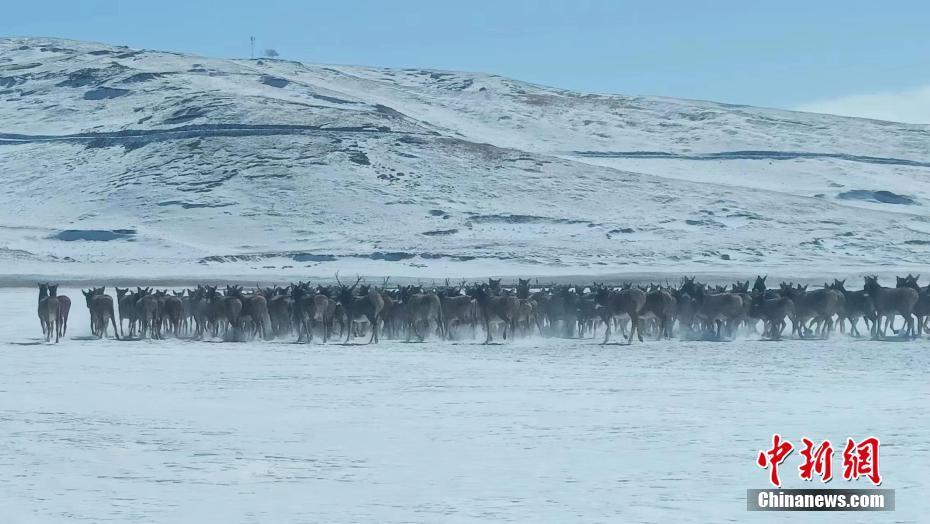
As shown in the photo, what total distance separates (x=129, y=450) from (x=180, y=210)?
7241 centimetres

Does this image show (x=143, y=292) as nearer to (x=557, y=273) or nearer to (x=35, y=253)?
(x=557, y=273)

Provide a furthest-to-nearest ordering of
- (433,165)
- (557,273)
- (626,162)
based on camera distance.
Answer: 1. (626,162)
2. (433,165)
3. (557,273)

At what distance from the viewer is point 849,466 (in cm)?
1241

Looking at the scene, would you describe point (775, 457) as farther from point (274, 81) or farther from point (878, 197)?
point (274, 81)

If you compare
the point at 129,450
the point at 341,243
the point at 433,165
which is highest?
the point at 433,165

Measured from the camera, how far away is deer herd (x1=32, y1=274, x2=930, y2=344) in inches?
1247

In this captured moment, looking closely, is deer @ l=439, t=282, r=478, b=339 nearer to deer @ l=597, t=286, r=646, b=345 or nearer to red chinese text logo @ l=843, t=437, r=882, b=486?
deer @ l=597, t=286, r=646, b=345

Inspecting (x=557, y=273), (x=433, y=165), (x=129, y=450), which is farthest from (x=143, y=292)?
(x=433, y=165)

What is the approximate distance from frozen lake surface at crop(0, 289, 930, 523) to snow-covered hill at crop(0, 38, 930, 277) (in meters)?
40.3

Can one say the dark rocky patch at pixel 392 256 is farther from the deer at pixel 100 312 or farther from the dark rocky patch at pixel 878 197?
the dark rocky patch at pixel 878 197

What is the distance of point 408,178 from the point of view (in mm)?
92188

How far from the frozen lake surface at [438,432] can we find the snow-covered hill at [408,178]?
132ft

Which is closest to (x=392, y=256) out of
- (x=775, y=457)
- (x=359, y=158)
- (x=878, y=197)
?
(x=359, y=158)

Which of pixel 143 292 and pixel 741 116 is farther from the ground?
pixel 741 116
